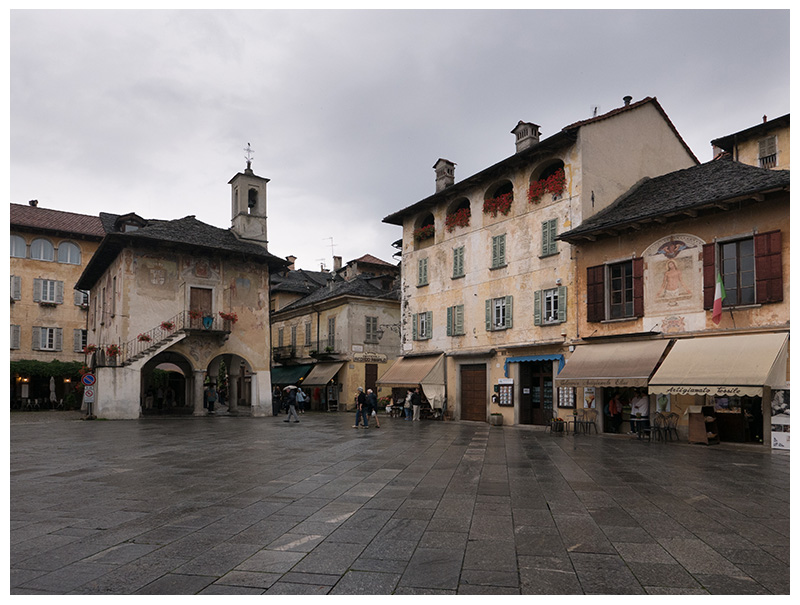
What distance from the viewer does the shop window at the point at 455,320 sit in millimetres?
28797

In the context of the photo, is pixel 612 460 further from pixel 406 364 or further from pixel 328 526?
pixel 406 364

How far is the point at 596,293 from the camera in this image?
2234 centimetres

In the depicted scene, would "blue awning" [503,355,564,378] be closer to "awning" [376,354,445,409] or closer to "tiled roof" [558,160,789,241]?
"awning" [376,354,445,409]

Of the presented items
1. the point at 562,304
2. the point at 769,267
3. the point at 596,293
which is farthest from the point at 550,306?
the point at 769,267

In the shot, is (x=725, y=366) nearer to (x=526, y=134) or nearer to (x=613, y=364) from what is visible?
(x=613, y=364)

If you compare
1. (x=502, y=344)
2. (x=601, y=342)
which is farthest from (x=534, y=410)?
(x=601, y=342)

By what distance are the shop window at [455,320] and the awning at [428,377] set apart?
132 cm

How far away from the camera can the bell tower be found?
34.8 m

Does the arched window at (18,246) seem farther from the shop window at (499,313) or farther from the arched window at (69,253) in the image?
the shop window at (499,313)

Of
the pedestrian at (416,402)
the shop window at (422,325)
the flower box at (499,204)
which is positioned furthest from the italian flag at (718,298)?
the shop window at (422,325)

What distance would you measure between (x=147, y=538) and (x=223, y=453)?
8277mm

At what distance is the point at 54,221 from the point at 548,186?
116 feet

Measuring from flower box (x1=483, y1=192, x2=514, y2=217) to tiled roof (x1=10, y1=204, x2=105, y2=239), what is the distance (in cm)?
2965

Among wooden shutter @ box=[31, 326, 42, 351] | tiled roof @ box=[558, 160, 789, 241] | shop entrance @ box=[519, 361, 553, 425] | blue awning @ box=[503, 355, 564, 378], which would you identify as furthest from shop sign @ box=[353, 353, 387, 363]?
wooden shutter @ box=[31, 326, 42, 351]
